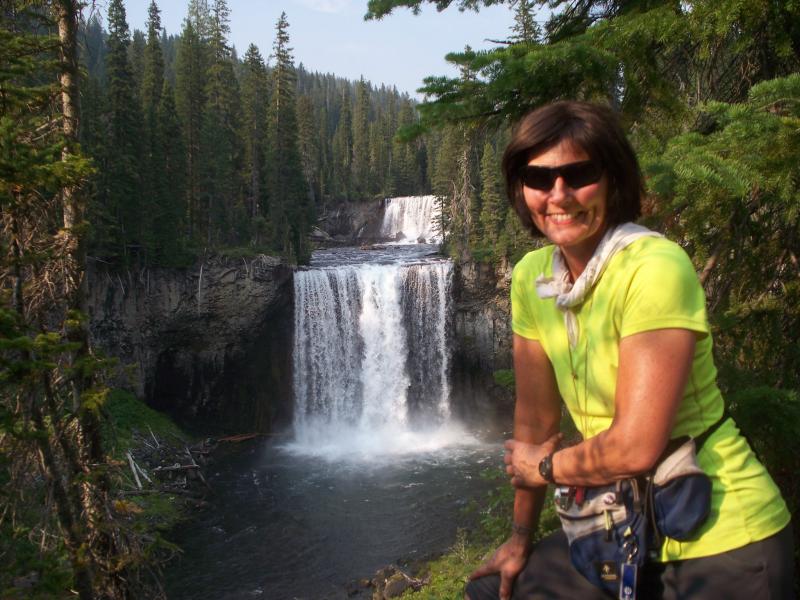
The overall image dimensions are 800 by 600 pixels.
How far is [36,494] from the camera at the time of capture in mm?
7211

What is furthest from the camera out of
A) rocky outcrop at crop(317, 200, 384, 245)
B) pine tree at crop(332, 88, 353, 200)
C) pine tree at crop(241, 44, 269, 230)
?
pine tree at crop(332, 88, 353, 200)

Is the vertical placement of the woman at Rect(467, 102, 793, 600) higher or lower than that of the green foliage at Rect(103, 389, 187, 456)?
higher

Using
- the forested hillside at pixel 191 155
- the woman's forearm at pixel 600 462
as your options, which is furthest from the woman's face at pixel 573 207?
the forested hillside at pixel 191 155

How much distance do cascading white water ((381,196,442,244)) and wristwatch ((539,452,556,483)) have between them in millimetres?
48887

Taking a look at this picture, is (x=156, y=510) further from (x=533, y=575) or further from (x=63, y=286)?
(x=533, y=575)

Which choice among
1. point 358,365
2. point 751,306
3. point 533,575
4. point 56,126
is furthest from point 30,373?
point 358,365

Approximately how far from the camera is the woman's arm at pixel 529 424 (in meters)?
1.98

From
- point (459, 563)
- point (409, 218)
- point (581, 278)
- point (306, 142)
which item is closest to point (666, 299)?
point (581, 278)

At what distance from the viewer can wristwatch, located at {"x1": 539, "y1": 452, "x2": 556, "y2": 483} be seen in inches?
70.4

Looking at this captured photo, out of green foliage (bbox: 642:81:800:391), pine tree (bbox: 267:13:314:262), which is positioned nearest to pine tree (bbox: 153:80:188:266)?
pine tree (bbox: 267:13:314:262)

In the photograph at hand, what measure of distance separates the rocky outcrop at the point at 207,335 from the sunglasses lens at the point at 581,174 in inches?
1059

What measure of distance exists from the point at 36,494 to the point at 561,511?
7626mm

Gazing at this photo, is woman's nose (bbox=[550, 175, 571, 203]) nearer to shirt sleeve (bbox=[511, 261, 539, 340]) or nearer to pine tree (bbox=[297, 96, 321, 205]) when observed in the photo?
shirt sleeve (bbox=[511, 261, 539, 340])

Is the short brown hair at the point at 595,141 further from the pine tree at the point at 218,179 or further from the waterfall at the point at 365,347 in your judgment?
the pine tree at the point at 218,179
